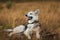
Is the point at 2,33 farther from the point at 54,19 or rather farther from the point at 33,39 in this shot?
the point at 54,19

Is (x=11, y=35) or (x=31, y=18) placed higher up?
(x=31, y=18)

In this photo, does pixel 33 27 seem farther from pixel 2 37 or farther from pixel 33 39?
pixel 2 37

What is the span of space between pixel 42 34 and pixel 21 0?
37.2 feet

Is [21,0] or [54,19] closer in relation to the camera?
[54,19]

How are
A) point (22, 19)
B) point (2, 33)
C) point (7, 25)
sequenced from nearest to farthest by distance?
point (2, 33), point (7, 25), point (22, 19)

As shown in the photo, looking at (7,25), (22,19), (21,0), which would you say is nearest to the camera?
(7,25)

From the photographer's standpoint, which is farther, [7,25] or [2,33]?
[7,25]

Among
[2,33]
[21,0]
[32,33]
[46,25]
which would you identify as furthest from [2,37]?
[21,0]

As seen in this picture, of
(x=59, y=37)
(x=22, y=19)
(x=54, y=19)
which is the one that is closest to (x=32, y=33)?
(x=59, y=37)

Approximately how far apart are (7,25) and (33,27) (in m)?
1.18

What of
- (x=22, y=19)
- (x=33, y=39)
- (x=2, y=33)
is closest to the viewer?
(x=33, y=39)

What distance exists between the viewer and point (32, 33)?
7.09 metres

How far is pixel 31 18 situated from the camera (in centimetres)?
715

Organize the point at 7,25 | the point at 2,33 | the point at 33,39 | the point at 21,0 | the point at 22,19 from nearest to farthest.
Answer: the point at 33,39 → the point at 2,33 → the point at 7,25 → the point at 22,19 → the point at 21,0
